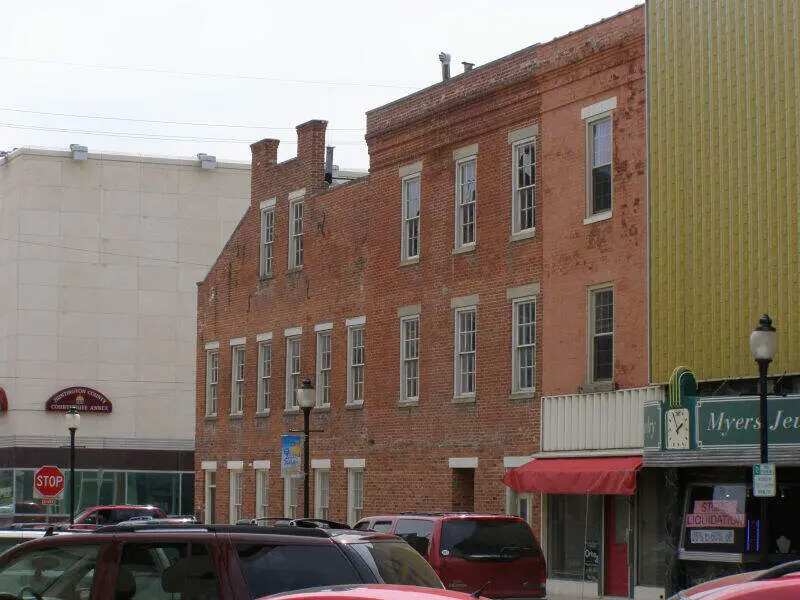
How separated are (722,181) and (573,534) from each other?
790 centimetres

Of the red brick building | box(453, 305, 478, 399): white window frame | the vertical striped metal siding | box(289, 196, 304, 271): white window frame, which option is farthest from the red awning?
box(289, 196, 304, 271): white window frame

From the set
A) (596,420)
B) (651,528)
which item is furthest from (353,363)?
(651,528)

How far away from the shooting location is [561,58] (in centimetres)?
3145

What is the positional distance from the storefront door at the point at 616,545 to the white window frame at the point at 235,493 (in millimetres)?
16890

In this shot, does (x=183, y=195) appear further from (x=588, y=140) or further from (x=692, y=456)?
(x=692, y=456)

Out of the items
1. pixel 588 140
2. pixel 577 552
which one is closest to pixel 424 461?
pixel 577 552

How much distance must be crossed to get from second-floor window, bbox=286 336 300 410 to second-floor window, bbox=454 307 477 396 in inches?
313

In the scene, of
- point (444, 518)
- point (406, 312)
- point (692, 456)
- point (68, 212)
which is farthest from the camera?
point (68, 212)

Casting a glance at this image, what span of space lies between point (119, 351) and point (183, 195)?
7026 mm

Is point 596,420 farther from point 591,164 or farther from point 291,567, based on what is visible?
point 291,567

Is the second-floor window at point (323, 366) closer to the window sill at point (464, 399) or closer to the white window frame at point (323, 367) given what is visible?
the white window frame at point (323, 367)

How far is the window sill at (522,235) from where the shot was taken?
32.2 m

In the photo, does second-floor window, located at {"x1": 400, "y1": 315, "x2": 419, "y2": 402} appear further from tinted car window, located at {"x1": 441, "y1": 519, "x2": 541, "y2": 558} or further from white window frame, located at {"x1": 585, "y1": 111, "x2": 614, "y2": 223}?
tinted car window, located at {"x1": 441, "y1": 519, "x2": 541, "y2": 558}

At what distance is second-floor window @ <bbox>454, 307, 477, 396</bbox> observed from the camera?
34125 millimetres
